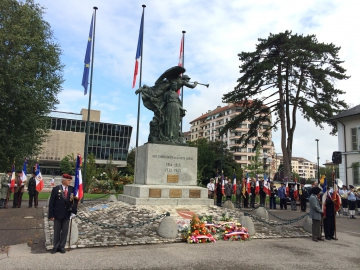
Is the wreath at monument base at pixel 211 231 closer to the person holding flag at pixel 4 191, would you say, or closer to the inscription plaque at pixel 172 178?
the inscription plaque at pixel 172 178

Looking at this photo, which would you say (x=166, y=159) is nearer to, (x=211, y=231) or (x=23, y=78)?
(x=211, y=231)

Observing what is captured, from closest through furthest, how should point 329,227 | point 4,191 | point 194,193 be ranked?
point 329,227
point 194,193
point 4,191

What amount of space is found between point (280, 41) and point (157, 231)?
2595cm

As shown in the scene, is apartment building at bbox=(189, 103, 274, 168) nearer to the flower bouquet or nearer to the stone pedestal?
the stone pedestal

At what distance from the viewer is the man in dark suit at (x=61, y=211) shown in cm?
706

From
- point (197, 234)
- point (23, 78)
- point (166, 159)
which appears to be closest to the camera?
point (197, 234)

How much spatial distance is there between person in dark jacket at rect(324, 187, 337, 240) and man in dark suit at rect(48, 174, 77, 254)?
7.89m

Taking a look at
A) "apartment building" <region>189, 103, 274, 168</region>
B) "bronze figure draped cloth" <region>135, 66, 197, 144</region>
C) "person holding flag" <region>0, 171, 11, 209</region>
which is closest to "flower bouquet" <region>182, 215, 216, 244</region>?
"bronze figure draped cloth" <region>135, 66, 197, 144</region>

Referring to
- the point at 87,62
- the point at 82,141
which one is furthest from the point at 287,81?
the point at 82,141

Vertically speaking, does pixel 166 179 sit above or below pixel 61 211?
above

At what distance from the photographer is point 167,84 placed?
1471 cm

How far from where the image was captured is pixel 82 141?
80.8m

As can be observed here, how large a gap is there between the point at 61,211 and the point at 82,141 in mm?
77046

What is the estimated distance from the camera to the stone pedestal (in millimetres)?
11867
